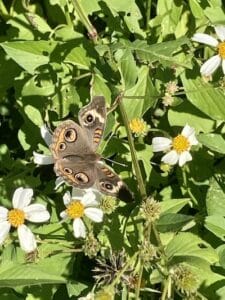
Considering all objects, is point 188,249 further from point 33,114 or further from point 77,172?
point 33,114

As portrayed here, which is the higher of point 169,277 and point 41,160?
point 41,160

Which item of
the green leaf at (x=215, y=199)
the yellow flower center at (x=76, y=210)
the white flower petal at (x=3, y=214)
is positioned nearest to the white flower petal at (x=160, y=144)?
the green leaf at (x=215, y=199)

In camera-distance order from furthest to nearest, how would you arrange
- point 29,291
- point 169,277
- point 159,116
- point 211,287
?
point 159,116
point 29,291
point 211,287
point 169,277

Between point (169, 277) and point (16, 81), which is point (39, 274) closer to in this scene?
point (169, 277)

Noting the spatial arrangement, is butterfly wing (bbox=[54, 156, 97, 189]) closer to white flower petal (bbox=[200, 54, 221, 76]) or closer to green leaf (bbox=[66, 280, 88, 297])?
green leaf (bbox=[66, 280, 88, 297])

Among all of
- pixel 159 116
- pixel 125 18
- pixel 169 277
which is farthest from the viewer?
pixel 159 116

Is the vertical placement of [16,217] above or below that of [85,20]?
below

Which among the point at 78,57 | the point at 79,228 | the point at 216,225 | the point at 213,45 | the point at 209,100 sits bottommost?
the point at 216,225

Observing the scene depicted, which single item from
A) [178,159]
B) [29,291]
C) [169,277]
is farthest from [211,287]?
[29,291]

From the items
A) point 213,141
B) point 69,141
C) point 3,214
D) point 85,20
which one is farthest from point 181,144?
point 3,214
